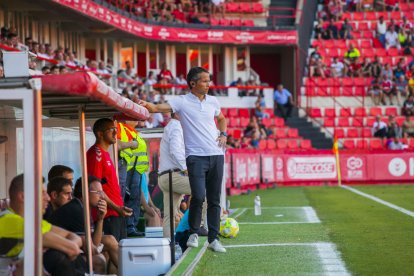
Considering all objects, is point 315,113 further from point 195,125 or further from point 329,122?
point 195,125

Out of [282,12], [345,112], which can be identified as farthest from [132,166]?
[282,12]

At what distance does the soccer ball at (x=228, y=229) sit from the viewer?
44.7ft

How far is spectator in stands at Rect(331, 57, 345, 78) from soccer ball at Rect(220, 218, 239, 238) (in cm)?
3141

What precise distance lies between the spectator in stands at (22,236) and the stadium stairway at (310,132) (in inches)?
1293

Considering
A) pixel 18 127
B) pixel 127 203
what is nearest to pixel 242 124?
pixel 127 203

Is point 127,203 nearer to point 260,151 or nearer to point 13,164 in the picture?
point 13,164

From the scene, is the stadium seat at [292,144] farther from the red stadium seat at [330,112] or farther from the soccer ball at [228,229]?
the soccer ball at [228,229]

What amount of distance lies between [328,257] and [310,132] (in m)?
30.8

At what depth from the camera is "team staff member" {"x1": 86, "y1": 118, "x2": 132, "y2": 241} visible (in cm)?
1088

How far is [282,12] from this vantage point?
4731 cm

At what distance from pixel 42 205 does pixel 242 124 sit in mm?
31884

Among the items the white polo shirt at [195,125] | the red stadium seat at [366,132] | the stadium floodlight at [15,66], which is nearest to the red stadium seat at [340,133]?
the red stadium seat at [366,132]

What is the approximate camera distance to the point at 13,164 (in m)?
9.35

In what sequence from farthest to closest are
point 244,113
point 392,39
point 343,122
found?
point 392,39
point 343,122
point 244,113
